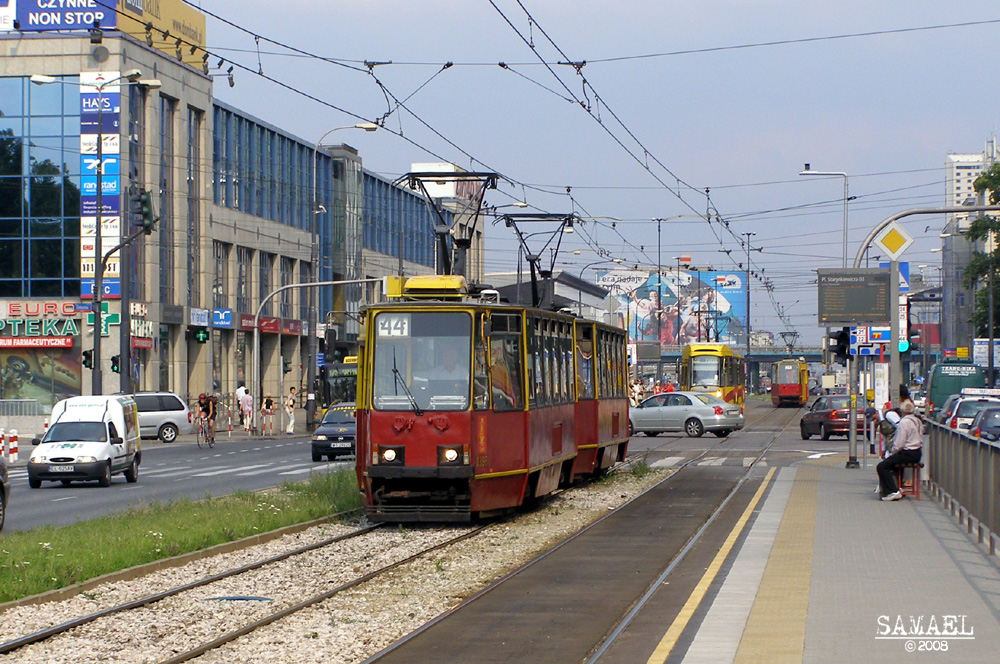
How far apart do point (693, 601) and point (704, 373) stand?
150 ft

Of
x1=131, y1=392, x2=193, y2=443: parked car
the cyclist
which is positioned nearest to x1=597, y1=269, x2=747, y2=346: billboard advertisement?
x1=131, y1=392, x2=193, y2=443: parked car

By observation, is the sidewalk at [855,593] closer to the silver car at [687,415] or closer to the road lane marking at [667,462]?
the road lane marking at [667,462]

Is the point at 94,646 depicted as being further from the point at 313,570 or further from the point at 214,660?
the point at 313,570

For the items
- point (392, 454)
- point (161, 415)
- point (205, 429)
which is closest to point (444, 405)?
point (392, 454)

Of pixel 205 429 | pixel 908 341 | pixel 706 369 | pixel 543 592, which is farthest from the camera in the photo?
pixel 706 369

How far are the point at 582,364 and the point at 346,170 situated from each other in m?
54.5

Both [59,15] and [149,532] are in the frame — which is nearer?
[149,532]

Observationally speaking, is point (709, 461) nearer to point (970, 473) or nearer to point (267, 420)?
point (970, 473)

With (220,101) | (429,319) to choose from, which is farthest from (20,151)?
(429,319)

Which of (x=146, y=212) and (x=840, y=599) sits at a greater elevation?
(x=146, y=212)

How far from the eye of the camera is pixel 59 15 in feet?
171

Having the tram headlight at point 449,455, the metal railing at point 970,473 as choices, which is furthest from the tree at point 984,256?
the tram headlight at point 449,455

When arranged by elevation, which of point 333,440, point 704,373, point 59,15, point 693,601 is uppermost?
point 59,15

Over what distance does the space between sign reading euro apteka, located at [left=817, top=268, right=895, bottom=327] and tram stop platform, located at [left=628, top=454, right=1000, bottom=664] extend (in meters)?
8.54
